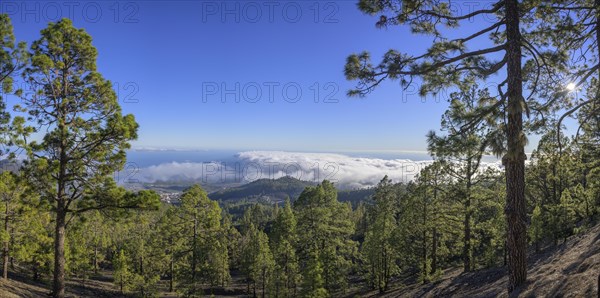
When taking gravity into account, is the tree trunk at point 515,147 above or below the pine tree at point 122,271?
above

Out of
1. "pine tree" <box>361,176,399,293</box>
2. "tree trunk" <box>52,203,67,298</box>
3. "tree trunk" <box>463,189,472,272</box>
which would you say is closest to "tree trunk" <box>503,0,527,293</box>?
"tree trunk" <box>463,189,472,272</box>

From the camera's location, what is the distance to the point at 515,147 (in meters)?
8.33

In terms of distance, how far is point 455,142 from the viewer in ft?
31.1

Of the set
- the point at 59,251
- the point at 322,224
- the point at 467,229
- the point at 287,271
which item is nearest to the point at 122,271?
the point at 287,271

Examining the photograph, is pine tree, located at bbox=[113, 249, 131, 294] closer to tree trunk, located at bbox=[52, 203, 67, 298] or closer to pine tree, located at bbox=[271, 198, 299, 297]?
pine tree, located at bbox=[271, 198, 299, 297]

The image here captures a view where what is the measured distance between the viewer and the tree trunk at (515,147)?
8.34m

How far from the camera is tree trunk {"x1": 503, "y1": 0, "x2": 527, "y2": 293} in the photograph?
8.34m

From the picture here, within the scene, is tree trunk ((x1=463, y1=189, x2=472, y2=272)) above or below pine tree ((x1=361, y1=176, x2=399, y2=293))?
above

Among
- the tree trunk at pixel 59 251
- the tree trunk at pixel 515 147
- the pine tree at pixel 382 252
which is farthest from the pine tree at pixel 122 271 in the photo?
the tree trunk at pixel 515 147

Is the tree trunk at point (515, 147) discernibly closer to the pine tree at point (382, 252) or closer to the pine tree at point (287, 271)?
the pine tree at point (287, 271)

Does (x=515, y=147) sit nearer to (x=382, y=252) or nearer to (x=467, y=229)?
(x=467, y=229)

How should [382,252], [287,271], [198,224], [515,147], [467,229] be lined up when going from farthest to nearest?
[382,252] < [287,271] < [198,224] < [467,229] < [515,147]

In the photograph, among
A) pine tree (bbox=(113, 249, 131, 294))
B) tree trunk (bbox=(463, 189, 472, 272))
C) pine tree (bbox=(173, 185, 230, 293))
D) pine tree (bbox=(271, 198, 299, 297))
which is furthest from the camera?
pine tree (bbox=(113, 249, 131, 294))

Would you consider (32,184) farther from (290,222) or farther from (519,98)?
(290,222)
